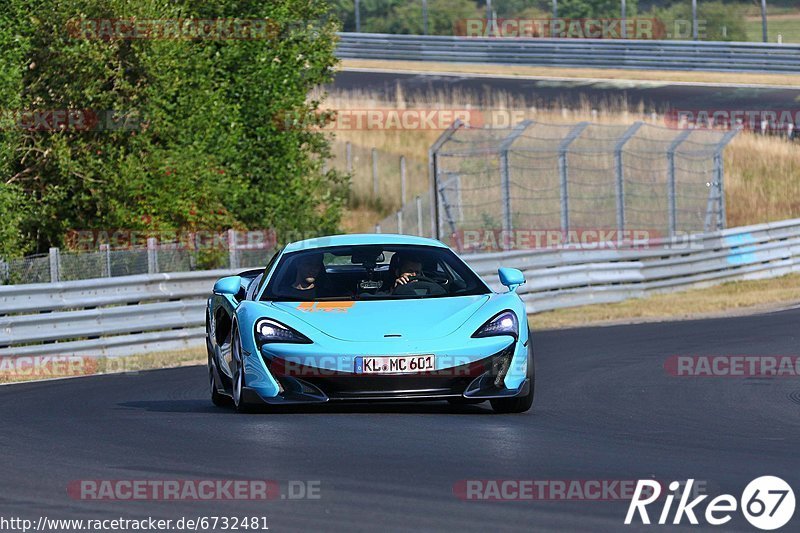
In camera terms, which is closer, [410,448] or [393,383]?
[410,448]

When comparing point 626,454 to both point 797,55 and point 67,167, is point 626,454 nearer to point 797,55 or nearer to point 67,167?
Result: point 67,167

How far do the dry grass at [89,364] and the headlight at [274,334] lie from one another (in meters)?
6.62

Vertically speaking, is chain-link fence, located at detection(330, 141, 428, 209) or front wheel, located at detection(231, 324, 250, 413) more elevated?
front wheel, located at detection(231, 324, 250, 413)

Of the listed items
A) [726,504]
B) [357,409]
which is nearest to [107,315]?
[357,409]

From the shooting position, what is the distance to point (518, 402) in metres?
10.1

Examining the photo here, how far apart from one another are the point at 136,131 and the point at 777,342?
36.2ft

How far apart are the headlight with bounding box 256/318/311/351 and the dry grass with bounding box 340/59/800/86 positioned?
33538 mm

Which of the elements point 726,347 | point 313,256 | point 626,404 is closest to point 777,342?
point 726,347

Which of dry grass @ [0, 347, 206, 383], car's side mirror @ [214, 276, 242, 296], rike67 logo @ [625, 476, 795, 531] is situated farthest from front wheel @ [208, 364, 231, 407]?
rike67 logo @ [625, 476, 795, 531]

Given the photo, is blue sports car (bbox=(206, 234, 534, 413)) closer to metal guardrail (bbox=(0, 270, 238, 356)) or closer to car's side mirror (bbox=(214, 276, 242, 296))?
car's side mirror (bbox=(214, 276, 242, 296))

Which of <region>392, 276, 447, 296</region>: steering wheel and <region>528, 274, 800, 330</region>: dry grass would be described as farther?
<region>528, 274, 800, 330</region>: dry grass

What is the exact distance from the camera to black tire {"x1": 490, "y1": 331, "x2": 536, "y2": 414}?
1011 cm

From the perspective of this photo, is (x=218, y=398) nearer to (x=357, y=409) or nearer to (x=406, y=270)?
(x=357, y=409)

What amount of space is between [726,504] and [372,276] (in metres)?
5.01
